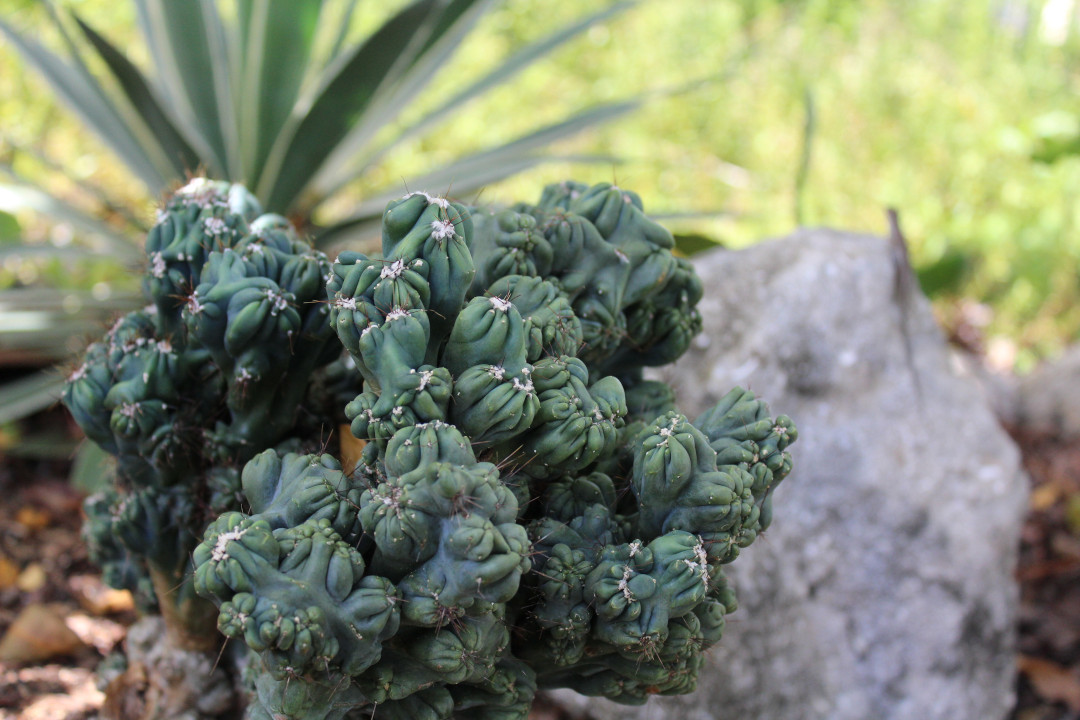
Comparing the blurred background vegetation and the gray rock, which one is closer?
the gray rock

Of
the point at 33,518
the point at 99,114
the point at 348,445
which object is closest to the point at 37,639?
the point at 33,518

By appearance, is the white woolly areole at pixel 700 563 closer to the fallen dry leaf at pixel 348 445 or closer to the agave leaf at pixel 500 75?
the fallen dry leaf at pixel 348 445

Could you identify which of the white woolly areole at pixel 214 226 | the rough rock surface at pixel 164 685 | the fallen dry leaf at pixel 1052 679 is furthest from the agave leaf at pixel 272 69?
the fallen dry leaf at pixel 1052 679

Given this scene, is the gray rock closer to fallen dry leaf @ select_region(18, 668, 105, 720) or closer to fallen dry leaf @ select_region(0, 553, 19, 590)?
fallen dry leaf @ select_region(18, 668, 105, 720)

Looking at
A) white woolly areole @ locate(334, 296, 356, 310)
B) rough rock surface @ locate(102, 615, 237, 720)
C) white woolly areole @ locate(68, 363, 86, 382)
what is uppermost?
white woolly areole @ locate(334, 296, 356, 310)

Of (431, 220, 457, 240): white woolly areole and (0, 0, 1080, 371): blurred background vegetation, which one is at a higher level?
(431, 220, 457, 240): white woolly areole

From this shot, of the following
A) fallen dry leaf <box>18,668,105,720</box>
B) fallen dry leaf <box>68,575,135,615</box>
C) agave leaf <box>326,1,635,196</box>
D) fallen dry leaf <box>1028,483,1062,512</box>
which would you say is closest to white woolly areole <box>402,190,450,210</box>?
fallen dry leaf <box>18,668,105,720</box>

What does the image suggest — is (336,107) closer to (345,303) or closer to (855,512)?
(345,303)
